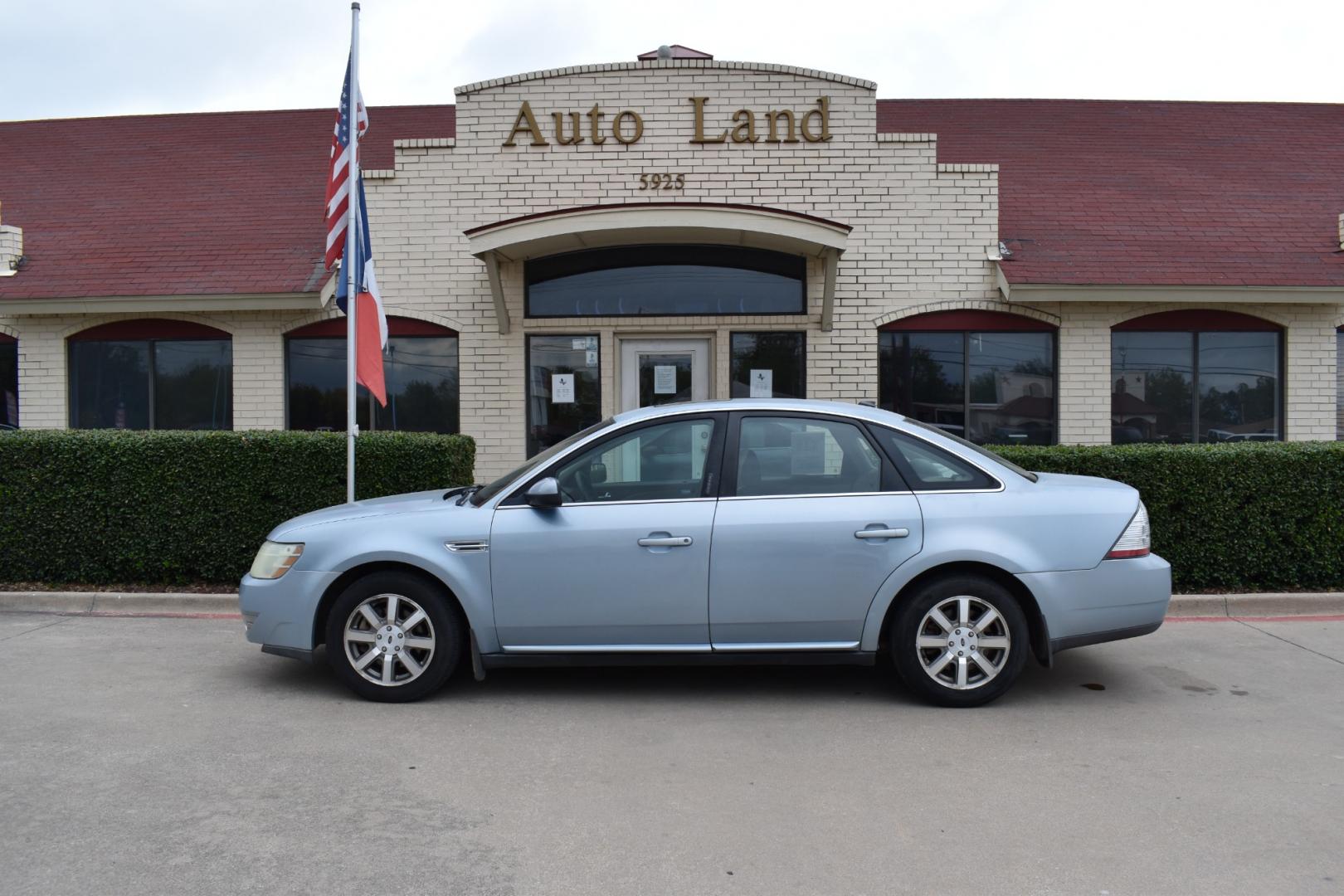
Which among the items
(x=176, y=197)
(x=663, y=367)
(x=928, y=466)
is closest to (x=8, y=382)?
(x=176, y=197)

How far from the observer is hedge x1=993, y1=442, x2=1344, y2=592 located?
833 cm

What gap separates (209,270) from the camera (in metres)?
11.5

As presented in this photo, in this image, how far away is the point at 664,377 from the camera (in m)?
11.4

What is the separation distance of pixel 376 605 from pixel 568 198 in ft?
22.1

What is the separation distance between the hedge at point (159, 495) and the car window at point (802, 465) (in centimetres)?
416

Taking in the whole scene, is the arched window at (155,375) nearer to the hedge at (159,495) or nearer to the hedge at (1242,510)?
the hedge at (159,495)

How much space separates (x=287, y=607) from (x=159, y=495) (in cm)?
365

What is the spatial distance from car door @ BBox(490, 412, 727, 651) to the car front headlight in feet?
3.70

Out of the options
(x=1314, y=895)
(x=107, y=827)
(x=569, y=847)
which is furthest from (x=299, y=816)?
(x=1314, y=895)

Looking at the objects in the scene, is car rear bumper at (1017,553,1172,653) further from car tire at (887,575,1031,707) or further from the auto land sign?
the auto land sign

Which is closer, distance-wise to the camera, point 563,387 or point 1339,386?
point 563,387

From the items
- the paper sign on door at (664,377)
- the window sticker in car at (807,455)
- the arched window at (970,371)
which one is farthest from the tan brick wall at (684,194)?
the window sticker in car at (807,455)

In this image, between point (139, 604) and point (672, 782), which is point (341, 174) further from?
point (672, 782)

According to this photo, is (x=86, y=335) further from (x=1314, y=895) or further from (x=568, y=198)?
(x=1314, y=895)
